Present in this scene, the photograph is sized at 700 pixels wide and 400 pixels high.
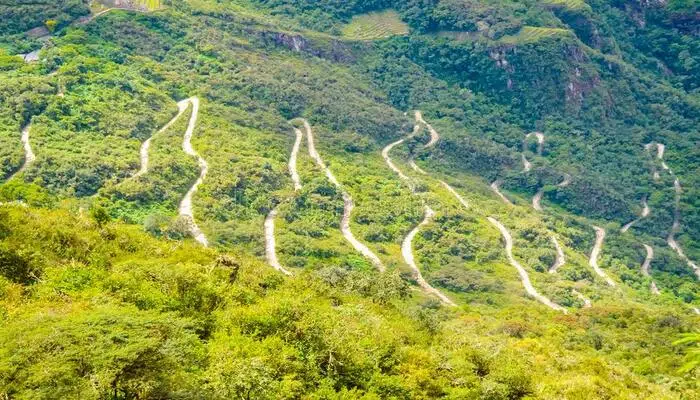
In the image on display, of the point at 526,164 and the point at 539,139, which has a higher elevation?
the point at 526,164

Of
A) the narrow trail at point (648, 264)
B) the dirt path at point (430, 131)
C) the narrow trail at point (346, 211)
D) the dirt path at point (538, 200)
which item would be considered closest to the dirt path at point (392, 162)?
the dirt path at point (430, 131)

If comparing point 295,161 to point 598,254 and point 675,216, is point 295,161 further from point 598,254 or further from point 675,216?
point 675,216

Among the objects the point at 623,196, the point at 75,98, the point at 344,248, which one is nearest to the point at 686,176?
the point at 623,196

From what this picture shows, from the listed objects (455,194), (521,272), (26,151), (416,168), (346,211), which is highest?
(26,151)

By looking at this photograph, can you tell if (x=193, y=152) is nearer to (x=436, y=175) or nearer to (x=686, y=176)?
(x=436, y=175)

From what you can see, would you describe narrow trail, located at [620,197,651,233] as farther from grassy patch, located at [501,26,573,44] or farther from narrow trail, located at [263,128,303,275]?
narrow trail, located at [263,128,303,275]

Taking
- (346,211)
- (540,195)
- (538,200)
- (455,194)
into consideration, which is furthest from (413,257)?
(540,195)

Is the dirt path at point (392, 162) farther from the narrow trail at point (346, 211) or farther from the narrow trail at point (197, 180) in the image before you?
the narrow trail at point (197, 180)
